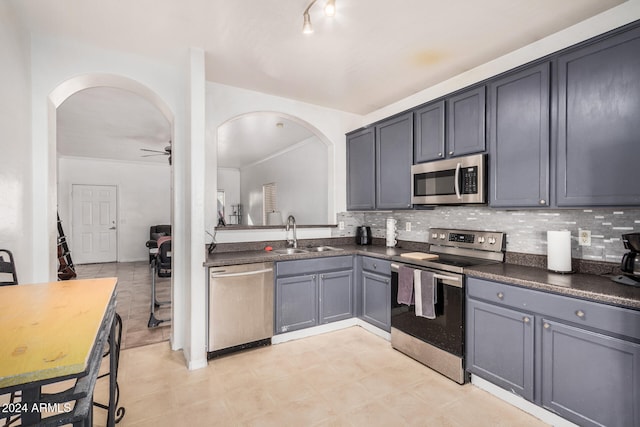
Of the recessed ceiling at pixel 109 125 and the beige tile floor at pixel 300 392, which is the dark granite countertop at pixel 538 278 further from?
the recessed ceiling at pixel 109 125

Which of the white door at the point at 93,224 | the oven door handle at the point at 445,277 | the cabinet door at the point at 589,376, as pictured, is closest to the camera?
the cabinet door at the point at 589,376

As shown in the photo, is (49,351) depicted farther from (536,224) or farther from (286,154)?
(286,154)

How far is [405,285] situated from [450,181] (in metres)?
0.98

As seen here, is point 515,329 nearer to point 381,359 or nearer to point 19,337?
point 381,359

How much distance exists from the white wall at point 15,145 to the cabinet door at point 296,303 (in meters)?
1.89

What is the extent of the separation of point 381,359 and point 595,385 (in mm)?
1450

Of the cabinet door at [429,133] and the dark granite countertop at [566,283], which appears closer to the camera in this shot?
the dark granite countertop at [566,283]

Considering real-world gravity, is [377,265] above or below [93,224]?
below

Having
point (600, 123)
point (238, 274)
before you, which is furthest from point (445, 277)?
point (238, 274)

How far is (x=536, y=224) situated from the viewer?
7.83 feet

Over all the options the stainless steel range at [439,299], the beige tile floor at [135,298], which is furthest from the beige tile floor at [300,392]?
the beige tile floor at [135,298]

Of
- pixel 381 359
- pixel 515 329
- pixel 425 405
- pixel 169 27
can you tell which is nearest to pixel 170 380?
pixel 381 359

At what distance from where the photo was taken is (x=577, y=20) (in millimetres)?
2105

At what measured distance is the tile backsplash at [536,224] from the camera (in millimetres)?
1991
